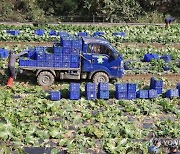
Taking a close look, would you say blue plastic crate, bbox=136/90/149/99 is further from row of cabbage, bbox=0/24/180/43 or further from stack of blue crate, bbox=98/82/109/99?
row of cabbage, bbox=0/24/180/43

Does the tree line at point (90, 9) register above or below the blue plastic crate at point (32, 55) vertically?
above

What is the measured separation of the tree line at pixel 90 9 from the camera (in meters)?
38.5

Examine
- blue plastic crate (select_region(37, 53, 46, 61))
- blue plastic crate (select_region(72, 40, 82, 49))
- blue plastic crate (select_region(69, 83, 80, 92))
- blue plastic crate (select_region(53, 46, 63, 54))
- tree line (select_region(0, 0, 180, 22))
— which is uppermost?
tree line (select_region(0, 0, 180, 22))

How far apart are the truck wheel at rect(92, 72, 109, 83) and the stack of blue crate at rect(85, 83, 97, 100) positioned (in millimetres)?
1730

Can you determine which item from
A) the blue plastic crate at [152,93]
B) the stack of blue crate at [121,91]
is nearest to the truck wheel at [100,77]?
the stack of blue crate at [121,91]

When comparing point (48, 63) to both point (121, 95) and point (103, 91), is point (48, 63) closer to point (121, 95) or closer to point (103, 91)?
point (103, 91)

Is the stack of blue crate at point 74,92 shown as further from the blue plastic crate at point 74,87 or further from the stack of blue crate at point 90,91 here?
the stack of blue crate at point 90,91

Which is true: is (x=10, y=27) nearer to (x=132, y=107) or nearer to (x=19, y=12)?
(x=19, y=12)

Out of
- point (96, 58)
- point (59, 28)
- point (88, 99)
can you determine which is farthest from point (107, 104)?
point (59, 28)

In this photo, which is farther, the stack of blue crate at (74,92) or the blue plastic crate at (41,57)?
the blue plastic crate at (41,57)

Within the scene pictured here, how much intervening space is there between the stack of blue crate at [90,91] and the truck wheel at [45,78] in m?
1.96

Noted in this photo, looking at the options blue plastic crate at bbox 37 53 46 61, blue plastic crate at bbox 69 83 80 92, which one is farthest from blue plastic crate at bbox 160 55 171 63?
blue plastic crate at bbox 69 83 80 92

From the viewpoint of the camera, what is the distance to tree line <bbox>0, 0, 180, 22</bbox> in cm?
3847

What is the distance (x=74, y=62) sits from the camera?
17.5 metres
